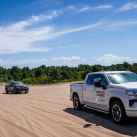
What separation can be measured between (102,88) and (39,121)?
2.69 metres

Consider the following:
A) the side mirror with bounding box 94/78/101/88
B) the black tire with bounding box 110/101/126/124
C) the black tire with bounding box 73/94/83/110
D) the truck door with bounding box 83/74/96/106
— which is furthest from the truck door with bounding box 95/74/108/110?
the black tire with bounding box 73/94/83/110

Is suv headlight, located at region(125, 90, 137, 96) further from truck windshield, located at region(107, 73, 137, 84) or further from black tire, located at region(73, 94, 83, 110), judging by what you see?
black tire, located at region(73, 94, 83, 110)

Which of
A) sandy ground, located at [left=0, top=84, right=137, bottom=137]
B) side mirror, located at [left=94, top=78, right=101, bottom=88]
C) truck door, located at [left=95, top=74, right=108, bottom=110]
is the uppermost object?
side mirror, located at [left=94, top=78, right=101, bottom=88]

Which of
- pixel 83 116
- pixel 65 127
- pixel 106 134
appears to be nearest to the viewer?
pixel 106 134

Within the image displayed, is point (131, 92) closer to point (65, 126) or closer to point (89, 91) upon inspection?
point (65, 126)

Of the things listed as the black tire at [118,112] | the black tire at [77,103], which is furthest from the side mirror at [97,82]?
the black tire at [77,103]

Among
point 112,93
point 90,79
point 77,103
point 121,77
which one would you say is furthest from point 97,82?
point 77,103

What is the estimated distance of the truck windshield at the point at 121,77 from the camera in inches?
532

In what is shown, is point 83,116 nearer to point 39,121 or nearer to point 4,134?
point 39,121

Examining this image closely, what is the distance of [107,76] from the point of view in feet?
45.4

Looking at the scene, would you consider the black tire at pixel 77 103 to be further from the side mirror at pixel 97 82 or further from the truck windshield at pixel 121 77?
the truck windshield at pixel 121 77

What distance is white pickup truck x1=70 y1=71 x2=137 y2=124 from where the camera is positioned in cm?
1166

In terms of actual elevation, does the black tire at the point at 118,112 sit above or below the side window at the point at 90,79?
below

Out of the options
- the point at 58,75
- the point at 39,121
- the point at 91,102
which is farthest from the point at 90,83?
the point at 58,75
